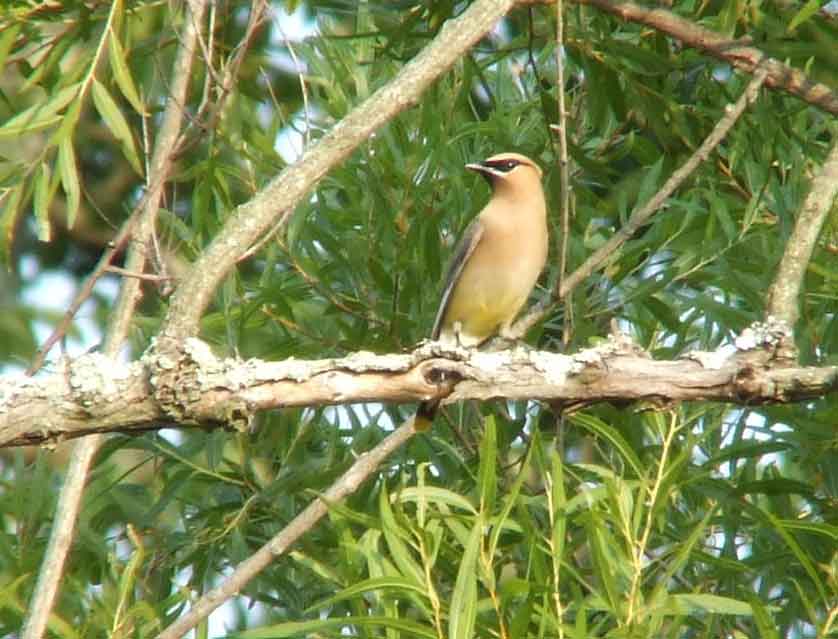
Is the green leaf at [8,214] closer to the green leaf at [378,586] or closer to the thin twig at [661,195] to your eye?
the thin twig at [661,195]

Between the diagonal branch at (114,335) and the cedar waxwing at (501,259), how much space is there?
4.18 feet

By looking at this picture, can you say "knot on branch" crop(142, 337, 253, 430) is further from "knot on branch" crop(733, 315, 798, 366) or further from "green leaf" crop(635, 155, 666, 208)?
"green leaf" crop(635, 155, 666, 208)

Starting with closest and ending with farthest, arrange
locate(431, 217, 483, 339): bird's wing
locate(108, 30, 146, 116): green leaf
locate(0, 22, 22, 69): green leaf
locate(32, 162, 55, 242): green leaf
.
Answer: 1. locate(32, 162, 55, 242): green leaf
2. locate(108, 30, 146, 116): green leaf
3. locate(0, 22, 22, 69): green leaf
4. locate(431, 217, 483, 339): bird's wing

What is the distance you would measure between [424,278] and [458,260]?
0.56m

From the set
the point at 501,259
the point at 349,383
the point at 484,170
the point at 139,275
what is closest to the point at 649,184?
the point at 484,170

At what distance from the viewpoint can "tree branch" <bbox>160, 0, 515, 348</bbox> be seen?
9.11 ft

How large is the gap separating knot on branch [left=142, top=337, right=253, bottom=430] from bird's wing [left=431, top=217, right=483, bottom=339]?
4.62 feet

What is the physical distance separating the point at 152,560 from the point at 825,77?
5.92ft

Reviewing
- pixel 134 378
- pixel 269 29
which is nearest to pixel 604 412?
pixel 134 378

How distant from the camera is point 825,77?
383 centimetres

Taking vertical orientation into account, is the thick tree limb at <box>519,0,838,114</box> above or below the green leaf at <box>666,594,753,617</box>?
above

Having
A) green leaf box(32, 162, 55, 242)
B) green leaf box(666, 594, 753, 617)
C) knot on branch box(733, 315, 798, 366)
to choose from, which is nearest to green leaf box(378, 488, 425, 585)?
green leaf box(666, 594, 753, 617)

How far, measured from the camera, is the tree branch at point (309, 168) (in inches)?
109

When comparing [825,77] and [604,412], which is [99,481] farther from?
[825,77]
